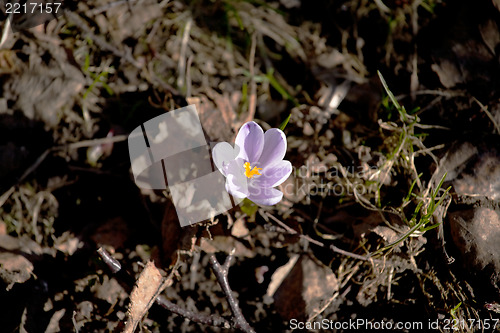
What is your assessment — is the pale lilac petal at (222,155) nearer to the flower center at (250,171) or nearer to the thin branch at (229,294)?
the flower center at (250,171)

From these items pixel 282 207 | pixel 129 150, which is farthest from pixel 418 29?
pixel 129 150

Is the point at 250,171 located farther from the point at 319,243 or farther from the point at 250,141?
the point at 319,243

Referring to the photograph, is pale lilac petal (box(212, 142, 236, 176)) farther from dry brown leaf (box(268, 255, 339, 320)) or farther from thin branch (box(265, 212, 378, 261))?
dry brown leaf (box(268, 255, 339, 320))

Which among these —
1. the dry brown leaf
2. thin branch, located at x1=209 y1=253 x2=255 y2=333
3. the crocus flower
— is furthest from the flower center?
the dry brown leaf

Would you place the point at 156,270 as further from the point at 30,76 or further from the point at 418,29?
the point at 418,29

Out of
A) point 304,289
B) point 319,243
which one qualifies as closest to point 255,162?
point 319,243

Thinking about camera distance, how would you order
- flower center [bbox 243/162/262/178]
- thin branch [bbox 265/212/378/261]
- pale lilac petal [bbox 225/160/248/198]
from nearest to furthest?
pale lilac petal [bbox 225/160/248/198]
flower center [bbox 243/162/262/178]
thin branch [bbox 265/212/378/261]

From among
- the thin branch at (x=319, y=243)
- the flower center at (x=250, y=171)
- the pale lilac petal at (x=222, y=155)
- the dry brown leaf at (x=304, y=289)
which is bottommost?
the dry brown leaf at (x=304, y=289)

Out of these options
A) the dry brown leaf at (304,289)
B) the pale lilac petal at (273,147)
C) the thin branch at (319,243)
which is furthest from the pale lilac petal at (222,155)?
the dry brown leaf at (304,289)
